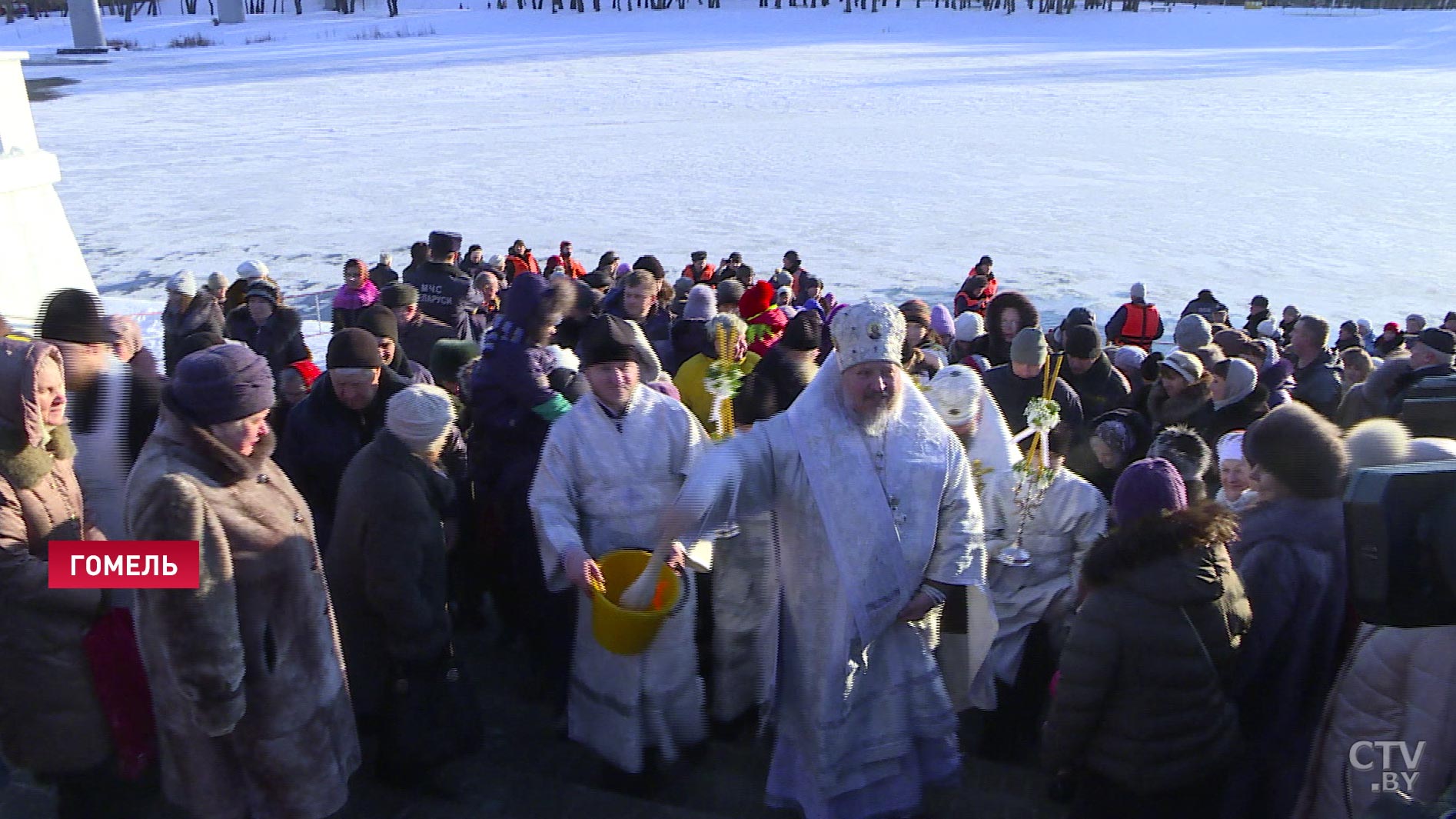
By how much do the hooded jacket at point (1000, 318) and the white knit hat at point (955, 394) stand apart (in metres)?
2.39

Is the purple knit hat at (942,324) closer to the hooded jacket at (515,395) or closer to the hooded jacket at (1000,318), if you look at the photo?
the hooded jacket at (1000,318)

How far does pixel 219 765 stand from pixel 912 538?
1.86 m

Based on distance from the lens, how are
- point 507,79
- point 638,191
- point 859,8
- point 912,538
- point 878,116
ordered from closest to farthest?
point 912,538 < point 638,191 < point 878,116 < point 507,79 < point 859,8

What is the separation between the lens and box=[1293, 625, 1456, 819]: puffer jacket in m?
2.09

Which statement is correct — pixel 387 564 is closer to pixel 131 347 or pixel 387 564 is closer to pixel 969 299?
pixel 131 347

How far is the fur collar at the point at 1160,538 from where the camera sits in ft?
7.84

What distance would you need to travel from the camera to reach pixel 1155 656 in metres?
2.41

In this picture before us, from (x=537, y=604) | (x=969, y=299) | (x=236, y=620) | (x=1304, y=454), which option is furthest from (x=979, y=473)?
(x=969, y=299)

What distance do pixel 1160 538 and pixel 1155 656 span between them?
26 cm

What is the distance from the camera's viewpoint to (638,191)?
1995 centimetres

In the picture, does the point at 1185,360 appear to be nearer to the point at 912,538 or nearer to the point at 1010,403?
the point at 1010,403

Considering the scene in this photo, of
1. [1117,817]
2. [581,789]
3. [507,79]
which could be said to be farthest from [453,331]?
[507,79]

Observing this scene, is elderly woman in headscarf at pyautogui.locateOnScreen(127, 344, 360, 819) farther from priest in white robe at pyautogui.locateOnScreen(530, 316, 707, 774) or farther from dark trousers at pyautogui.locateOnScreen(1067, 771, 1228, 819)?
dark trousers at pyautogui.locateOnScreen(1067, 771, 1228, 819)

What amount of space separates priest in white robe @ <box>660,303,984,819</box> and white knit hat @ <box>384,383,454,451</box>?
0.81 meters
